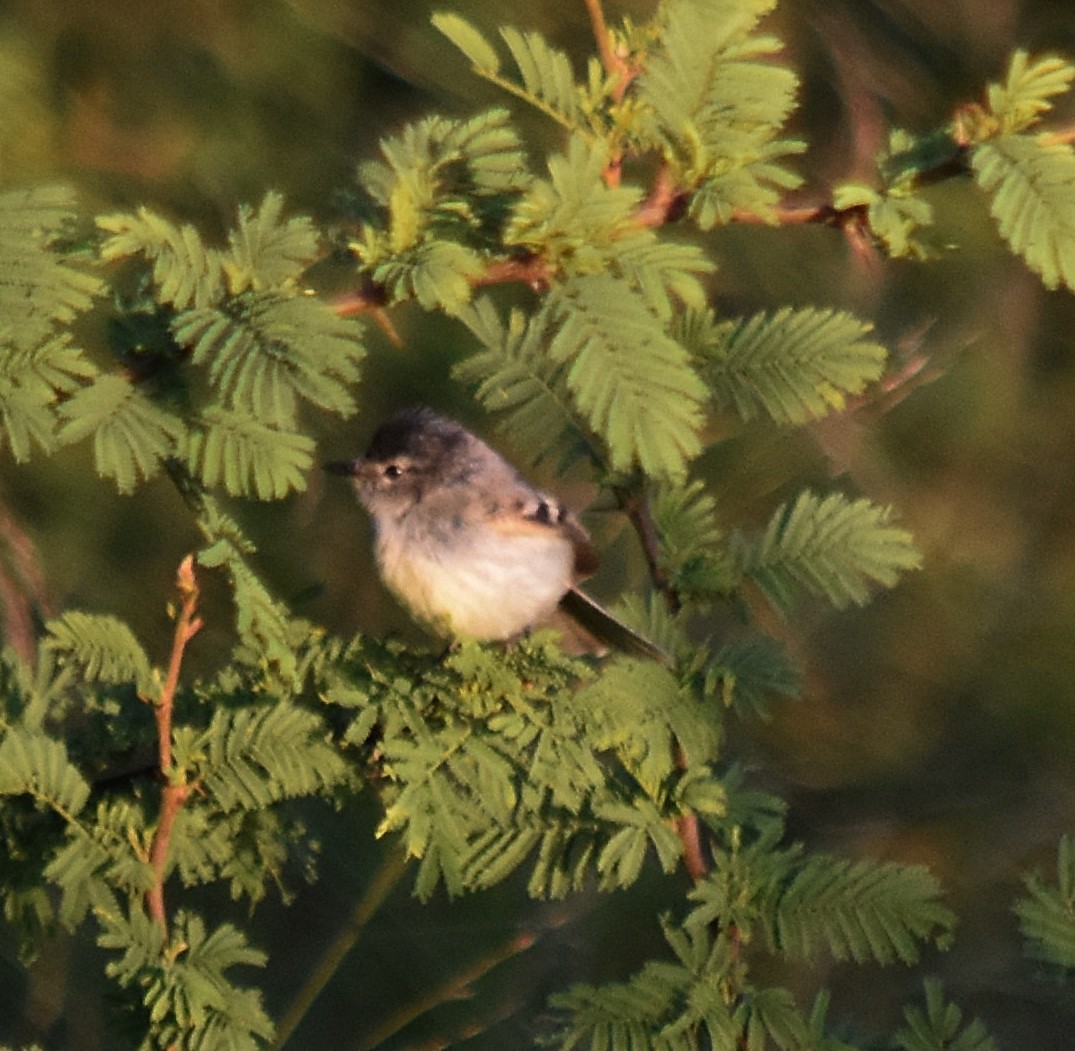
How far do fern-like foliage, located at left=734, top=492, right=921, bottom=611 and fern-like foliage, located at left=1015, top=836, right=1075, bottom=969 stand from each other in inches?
20.0

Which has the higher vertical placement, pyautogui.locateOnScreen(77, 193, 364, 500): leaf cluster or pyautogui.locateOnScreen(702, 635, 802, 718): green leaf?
pyautogui.locateOnScreen(77, 193, 364, 500): leaf cluster

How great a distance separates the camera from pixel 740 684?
2.78 metres

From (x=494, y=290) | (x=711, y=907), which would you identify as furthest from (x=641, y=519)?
(x=494, y=290)

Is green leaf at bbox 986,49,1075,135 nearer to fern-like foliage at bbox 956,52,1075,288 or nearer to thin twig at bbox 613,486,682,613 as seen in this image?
fern-like foliage at bbox 956,52,1075,288

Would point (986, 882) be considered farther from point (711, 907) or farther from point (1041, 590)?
point (711, 907)

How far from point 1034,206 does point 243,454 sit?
109 cm

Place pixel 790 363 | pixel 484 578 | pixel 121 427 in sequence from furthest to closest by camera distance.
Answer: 1. pixel 484 578
2. pixel 790 363
3. pixel 121 427

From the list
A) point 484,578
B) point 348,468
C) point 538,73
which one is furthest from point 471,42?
point 348,468

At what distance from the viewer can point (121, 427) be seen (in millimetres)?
2438

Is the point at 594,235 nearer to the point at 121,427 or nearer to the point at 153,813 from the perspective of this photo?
the point at 121,427

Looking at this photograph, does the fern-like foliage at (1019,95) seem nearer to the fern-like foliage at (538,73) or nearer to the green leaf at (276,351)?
the fern-like foliage at (538,73)

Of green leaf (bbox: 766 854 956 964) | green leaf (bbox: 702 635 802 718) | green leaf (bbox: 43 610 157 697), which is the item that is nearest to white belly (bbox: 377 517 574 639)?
green leaf (bbox: 702 635 802 718)

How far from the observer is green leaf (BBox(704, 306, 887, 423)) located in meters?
2.89

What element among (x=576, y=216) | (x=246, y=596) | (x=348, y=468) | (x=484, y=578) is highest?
(x=576, y=216)
